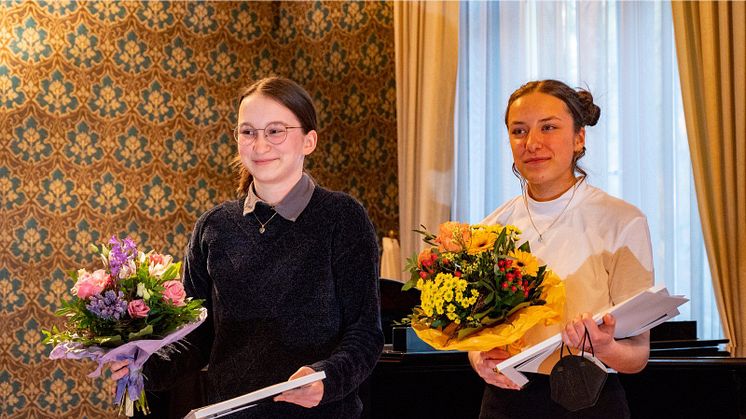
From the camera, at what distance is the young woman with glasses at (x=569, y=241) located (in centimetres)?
210

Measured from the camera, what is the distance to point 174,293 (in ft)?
6.72

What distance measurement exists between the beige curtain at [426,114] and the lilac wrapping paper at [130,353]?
395 cm

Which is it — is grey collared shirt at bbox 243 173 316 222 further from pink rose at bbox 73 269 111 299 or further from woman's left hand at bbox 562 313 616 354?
woman's left hand at bbox 562 313 616 354

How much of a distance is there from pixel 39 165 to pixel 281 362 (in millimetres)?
4461

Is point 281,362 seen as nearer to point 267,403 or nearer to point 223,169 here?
point 267,403

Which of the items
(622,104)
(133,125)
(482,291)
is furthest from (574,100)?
(133,125)

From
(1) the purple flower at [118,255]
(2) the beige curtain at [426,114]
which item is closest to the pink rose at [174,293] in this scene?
(1) the purple flower at [118,255]

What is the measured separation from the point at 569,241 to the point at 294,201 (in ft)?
2.28

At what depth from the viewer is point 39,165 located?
236 inches

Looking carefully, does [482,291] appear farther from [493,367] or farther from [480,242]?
[493,367]

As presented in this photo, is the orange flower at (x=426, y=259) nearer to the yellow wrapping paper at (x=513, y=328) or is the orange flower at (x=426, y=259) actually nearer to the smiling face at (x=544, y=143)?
the yellow wrapping paper at (x=513, y=328)

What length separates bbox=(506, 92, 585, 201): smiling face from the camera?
232 centimetres

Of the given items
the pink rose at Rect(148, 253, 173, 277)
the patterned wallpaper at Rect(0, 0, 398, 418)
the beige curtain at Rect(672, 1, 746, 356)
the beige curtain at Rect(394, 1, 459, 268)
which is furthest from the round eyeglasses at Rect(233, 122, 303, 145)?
the patterned wallpaper at Rect(0, 0, 398, 418)

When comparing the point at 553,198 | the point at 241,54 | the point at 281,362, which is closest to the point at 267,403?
the point at 281,362
